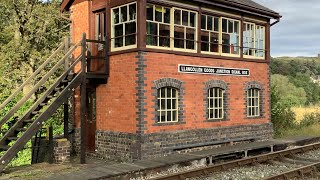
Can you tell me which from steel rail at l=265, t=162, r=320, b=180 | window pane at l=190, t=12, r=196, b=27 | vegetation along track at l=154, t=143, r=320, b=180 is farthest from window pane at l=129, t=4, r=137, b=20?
steel rail at l=265, t=162, r=320, b=180

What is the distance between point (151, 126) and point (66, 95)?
278cm

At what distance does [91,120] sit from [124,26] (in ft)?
12.1

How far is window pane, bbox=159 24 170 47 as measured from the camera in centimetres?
1233

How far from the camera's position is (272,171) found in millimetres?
10359

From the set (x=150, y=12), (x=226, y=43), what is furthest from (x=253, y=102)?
(x=150, y=12)

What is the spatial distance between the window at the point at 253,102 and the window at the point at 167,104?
14.1 ft

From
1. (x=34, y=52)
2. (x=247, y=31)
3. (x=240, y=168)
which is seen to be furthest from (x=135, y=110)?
(x=34, y=52)

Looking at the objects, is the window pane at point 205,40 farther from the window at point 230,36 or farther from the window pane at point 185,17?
the window pane at point 185,17

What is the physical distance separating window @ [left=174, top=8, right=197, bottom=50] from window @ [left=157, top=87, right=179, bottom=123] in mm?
1638

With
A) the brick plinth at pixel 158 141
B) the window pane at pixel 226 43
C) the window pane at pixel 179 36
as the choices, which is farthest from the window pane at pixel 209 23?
the brick plinth at pixel 158 141

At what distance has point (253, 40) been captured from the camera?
15852 mm

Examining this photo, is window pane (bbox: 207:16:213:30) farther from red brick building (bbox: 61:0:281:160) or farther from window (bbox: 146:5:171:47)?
window (bbox: 146:5:171:47)

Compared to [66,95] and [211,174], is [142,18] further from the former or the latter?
[211,174]

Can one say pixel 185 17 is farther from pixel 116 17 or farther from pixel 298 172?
pixel 298 172
